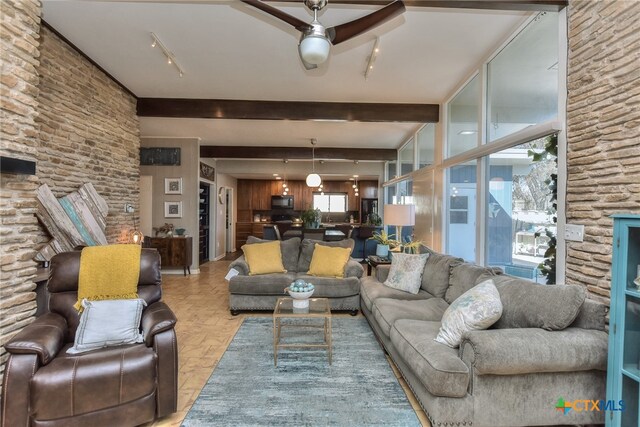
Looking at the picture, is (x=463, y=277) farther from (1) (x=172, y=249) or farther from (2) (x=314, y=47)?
(1) (x=172, y=249)

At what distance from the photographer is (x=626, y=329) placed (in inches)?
64.1

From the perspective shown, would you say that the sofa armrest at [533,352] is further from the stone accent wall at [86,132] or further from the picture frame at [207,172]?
the picture frame at [207,172]

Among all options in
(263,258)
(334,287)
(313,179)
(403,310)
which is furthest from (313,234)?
(403,310)

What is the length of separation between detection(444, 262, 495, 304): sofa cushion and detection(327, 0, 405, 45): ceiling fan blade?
81.1 inches

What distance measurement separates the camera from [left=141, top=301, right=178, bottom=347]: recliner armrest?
1.92m

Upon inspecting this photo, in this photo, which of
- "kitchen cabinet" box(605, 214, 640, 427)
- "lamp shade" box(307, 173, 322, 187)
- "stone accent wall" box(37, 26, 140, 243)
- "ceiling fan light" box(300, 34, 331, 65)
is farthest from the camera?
"lamp shade" box(307, 173, 322, 187)

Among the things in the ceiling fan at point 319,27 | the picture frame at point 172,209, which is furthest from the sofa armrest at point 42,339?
the picture frame at point 172,209

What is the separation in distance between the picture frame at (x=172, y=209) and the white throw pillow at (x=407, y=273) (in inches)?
182

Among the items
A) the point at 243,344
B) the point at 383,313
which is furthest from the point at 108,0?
the point at 383,313

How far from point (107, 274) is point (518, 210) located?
353cm

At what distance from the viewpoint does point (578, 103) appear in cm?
222

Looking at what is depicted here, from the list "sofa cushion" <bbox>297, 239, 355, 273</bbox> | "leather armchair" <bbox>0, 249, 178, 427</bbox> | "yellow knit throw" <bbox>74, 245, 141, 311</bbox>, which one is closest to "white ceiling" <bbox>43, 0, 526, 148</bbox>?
"yellow knit throw" <bbox>74, 245, 141, 311</bbox>

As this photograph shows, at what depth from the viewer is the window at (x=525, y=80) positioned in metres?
2.56

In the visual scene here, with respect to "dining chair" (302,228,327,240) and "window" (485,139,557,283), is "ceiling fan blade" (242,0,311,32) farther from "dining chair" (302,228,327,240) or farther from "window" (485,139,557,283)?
"dining chair" (302,228,327,240)
